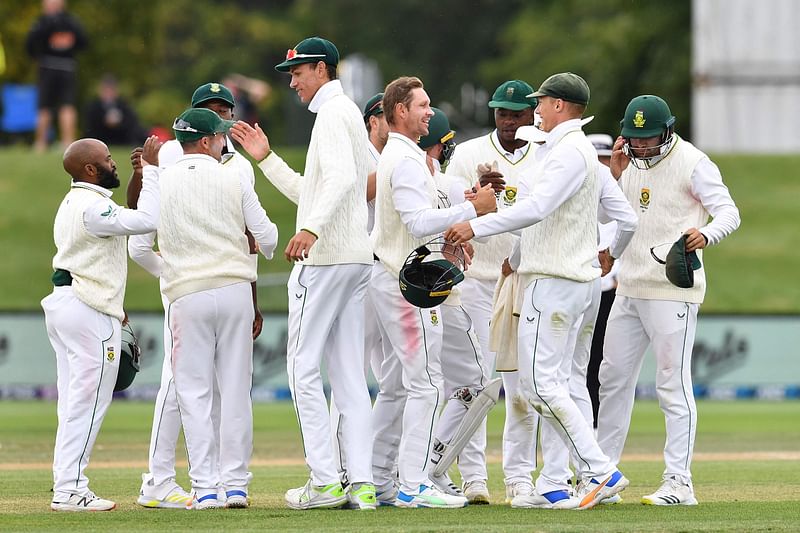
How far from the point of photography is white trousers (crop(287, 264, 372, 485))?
28.1 feet

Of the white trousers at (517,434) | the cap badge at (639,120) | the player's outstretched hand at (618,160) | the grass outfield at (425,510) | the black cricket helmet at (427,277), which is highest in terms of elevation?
the cap badge at (639,120)

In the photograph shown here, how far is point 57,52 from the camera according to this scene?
76.3 ft

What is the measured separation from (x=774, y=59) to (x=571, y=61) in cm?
1624

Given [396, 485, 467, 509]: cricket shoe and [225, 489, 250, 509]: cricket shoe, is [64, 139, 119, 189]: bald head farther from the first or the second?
[396, 485, 467, 509]: cricket shoe

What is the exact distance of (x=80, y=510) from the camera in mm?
8547

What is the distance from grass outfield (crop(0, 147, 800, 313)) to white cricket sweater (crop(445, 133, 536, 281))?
1405 centimetres

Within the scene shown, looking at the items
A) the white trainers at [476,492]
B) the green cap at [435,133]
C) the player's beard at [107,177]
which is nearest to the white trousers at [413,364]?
the white trainers at [476,492]

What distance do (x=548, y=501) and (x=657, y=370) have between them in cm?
112

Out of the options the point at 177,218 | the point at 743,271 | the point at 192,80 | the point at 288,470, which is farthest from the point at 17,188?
the point at 192,80

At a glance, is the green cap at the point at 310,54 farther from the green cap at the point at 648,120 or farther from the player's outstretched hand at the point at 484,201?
the green cap at the point at 648,120

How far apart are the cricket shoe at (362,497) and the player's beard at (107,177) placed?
2.25m

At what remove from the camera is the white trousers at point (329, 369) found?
28.1 ft

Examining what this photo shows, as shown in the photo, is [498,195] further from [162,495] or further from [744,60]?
[744,60]

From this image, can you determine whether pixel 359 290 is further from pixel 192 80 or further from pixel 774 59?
pixel 192 80
